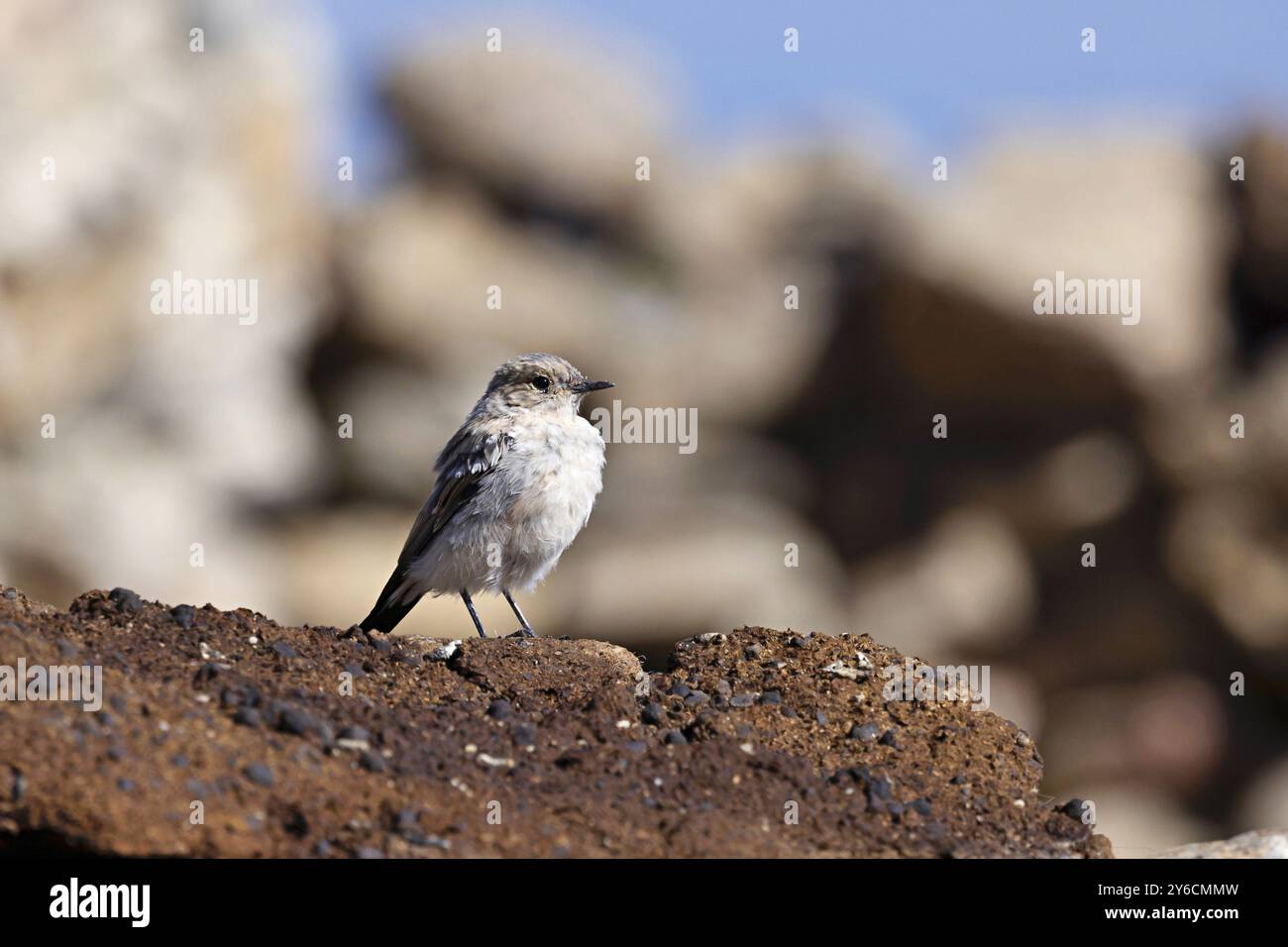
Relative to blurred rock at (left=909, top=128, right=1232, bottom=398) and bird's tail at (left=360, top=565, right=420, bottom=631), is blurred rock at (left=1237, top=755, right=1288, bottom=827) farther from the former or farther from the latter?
bird's tail at (left=360, top=565, right=420, bottom=631)

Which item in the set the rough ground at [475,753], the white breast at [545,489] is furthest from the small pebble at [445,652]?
the white breast at [545,489]

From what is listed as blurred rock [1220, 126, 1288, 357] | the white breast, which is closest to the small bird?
the white breast

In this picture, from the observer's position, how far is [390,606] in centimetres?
1002

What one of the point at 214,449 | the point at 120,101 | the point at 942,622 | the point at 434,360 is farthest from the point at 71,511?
the point at 942,622

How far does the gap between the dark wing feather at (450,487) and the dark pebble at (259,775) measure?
4510 millimetres

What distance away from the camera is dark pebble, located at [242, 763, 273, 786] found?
4773mm

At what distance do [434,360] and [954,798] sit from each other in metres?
24.9

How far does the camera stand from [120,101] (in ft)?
75.8

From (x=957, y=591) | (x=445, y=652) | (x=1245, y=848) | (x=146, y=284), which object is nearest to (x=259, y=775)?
(x=445, y=652)

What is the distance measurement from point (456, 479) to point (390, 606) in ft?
3.68

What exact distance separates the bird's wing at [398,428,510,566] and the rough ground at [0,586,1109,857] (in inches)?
93.4

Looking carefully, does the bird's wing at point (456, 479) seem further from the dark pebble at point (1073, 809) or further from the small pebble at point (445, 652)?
the dark pebble at point (1073, 809)

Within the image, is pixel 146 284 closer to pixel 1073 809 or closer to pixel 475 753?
pixel 475 753
